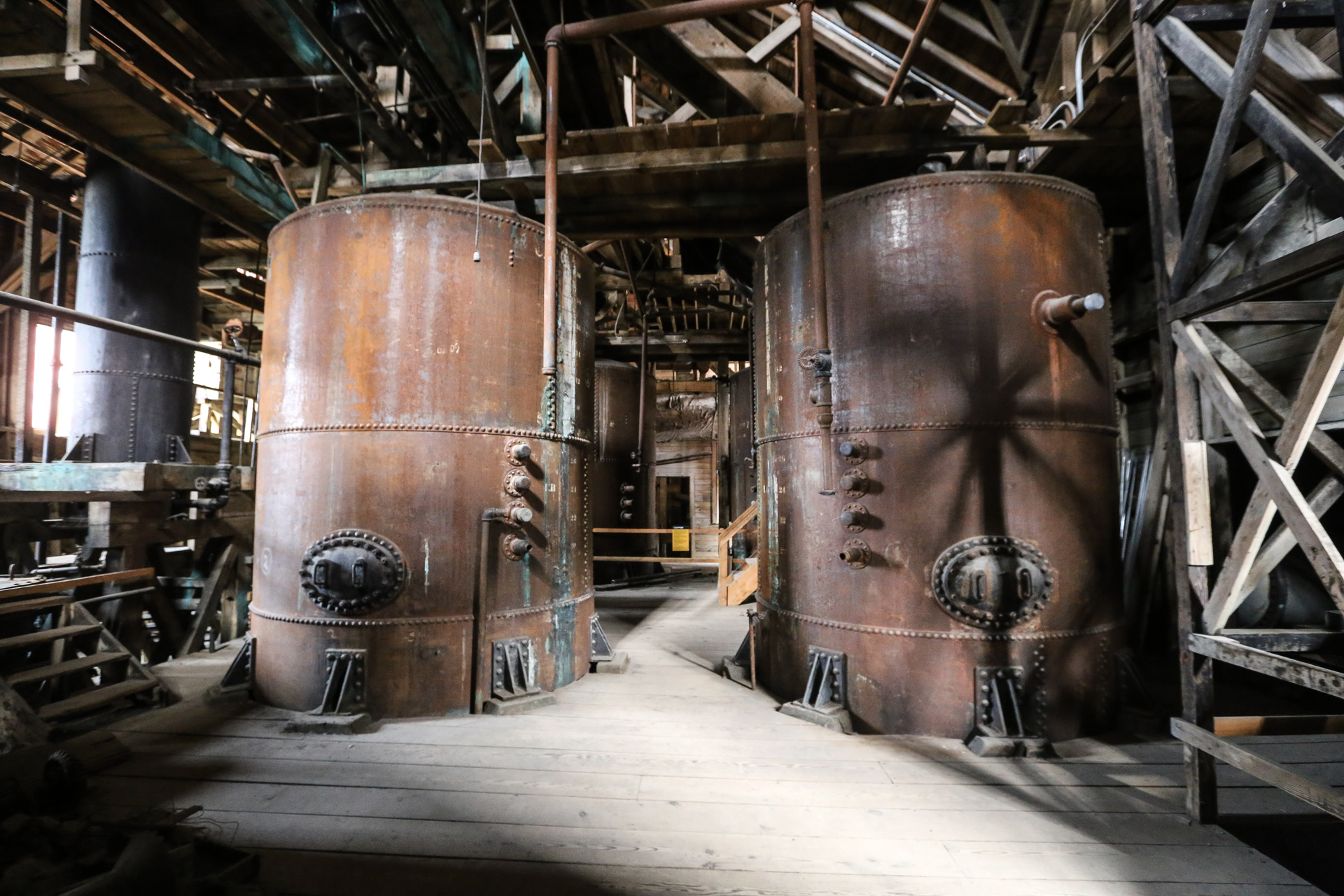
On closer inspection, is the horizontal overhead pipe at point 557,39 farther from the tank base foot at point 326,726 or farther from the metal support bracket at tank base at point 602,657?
the tank base foot at point 326,726

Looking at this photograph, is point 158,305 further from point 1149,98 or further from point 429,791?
point 1149,98

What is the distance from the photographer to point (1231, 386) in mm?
3297

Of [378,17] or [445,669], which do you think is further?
[378,17]

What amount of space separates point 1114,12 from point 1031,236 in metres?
2.47

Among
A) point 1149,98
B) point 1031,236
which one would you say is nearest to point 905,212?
point 1031,236

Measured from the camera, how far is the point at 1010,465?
432 centimetres

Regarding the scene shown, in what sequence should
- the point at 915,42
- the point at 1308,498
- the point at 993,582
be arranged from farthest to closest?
1. the point at 915,42
2. the point at 993,582
3. the point at 1308,498

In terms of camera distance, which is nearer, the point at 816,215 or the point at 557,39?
the point at 816,215

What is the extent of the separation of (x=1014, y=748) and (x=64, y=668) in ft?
23.7

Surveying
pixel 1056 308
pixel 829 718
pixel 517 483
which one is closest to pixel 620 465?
pixel 517 483

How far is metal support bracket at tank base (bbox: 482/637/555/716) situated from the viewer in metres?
4.79

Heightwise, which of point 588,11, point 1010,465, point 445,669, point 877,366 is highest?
point 588,11

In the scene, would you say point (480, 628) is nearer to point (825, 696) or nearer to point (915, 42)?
point (825, 696)

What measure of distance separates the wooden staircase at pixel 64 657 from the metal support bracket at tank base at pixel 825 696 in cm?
554
